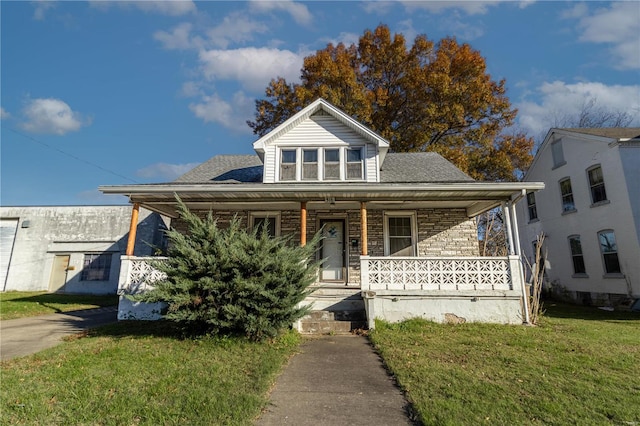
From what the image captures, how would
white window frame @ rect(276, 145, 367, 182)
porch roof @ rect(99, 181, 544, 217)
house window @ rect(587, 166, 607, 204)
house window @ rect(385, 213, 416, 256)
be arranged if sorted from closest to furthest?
porch roof @ rect(99, 181, 544, 217), white window frame @ rect(276, 145, 367, 182), house window @ rect(385, 213, 416, 256), house window @ rect(587, 166, 607, 204)

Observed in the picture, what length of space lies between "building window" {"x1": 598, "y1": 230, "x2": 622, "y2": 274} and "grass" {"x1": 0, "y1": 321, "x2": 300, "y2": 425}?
12.8 m

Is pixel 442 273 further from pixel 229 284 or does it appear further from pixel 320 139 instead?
pixel 320 139

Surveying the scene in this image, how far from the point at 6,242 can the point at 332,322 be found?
19.9 meters

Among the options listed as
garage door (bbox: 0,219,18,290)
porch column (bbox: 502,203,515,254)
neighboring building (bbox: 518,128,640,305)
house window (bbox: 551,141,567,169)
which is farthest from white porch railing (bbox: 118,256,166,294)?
house window (bbox: 551,141,567,169)

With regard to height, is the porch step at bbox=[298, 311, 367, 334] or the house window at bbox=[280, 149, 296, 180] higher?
the house window at bbox=[280, 149, 296, 180]

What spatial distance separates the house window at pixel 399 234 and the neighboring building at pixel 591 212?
16.5ft

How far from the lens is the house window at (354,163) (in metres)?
10.4

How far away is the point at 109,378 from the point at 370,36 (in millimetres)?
21052

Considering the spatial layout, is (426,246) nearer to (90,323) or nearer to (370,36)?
(90,323)

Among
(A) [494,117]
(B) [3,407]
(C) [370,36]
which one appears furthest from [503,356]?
(C) [370,36]

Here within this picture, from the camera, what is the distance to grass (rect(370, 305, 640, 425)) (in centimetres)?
322

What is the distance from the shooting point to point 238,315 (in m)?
5.66

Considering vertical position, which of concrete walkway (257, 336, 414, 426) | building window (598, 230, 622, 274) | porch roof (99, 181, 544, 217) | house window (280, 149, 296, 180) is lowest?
concrete walkway (257, 336, 414, 426)

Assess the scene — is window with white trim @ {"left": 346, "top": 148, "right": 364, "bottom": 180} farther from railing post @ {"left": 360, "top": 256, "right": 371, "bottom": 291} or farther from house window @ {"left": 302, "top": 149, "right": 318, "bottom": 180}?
railing post @ {"left": 360, "top": 256, "right": 371, "bottom": 291}
